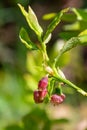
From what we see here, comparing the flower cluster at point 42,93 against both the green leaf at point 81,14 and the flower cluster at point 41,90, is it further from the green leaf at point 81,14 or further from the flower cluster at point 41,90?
the green leaf at point 81,14

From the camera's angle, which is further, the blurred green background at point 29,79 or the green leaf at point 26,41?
the blurred green background at point 29,79

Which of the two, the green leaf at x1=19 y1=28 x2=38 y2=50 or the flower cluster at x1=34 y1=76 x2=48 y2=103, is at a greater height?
the green leaf at x1=19 y1=28 x2=38 y2=50

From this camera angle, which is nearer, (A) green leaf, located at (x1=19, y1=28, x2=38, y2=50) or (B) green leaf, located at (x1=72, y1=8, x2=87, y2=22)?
(A) green leaf, located at (x1=19, y1=28, x2=38, y2=50)

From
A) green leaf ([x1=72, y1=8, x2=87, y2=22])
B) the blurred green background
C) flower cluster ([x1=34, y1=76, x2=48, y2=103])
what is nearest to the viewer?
flower cluster ([x1=34, y1=76, x2=48, y2=103])

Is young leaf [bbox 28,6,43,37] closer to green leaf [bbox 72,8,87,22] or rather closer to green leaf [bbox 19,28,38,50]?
green leaf [bbox 19,28,38,50]

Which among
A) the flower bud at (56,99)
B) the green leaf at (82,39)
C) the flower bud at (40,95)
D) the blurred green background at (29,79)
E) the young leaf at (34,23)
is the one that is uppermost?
the young leaf at (34,23)

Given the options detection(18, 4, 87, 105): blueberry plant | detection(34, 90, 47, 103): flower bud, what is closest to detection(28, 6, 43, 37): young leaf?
detection(18, 4, 87, 105): blueberry plant

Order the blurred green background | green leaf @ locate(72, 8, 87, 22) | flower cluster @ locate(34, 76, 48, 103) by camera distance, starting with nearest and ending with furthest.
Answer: flower cluster @ locate(34, 76, 48, 103)
green leaf @ locate(72, 8, 87, 22)
the blurred green background

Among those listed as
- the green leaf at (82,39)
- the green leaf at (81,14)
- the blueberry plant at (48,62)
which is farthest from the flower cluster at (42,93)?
the green leaf at (81,14)
